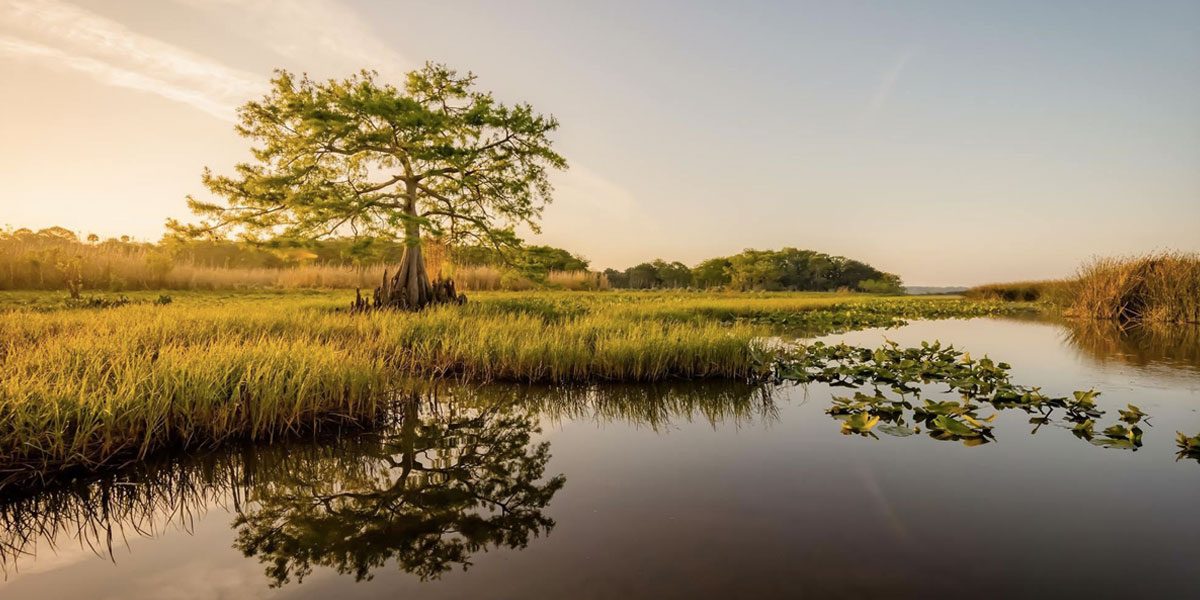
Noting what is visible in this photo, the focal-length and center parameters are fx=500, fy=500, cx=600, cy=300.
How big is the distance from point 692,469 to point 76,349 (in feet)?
23.7

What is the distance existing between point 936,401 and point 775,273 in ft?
209

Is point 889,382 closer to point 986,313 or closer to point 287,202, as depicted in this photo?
point 287,202

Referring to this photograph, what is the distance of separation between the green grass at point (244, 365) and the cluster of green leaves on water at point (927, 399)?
49.1 inches

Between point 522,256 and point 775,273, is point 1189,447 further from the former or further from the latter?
point 775,273

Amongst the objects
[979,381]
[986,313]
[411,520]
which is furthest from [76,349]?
[986,313]

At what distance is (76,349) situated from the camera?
5922 mm

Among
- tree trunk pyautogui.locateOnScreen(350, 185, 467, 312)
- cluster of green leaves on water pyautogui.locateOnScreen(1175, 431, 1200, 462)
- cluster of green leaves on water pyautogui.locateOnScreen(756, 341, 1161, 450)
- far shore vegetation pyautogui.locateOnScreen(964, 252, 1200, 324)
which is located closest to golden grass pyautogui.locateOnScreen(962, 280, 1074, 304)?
far shore vegetation pyautogui.locateOnScreen(964, 252, 1200, 324)

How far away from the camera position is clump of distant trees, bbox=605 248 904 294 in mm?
66938

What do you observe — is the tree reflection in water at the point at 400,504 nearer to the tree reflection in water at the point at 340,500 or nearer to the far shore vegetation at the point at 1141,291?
the tree reflection in water at the point at 340,500

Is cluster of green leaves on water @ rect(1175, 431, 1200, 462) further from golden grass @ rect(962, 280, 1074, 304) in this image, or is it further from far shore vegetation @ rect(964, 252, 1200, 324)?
golden grass @ rect(962, 280, 1074, 304)

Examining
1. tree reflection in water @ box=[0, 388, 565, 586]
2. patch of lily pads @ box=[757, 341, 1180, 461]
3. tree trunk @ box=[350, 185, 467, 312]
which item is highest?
tree trunk @ box=[350, 185, 467, 312]

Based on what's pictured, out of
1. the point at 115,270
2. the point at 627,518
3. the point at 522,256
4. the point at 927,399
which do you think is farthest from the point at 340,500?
the point at 115,270

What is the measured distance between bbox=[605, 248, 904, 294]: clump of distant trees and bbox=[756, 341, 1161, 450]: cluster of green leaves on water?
5649cm

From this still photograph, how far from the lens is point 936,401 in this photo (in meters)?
6.52
